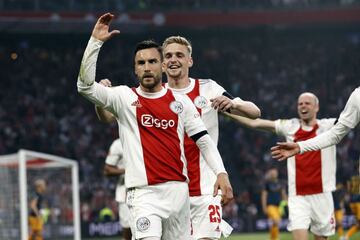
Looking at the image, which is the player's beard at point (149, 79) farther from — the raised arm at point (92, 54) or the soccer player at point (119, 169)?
the soccer player at point (119, 169)

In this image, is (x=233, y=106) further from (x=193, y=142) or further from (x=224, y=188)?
(x=224, y=188)

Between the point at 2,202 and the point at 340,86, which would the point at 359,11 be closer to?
the point at 340,86

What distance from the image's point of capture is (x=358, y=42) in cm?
3953

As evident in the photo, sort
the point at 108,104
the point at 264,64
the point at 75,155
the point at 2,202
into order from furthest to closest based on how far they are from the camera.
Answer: the point at 264,64 → the point at 75,155 → the point at 2,202 → the point at 108,104

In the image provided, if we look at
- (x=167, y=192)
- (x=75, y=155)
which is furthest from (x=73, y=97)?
(x=167, y=192)

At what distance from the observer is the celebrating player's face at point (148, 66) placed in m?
6.77

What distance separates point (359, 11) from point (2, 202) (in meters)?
23.0

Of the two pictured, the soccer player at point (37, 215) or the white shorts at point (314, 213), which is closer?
the white shorts at point (314, 213)

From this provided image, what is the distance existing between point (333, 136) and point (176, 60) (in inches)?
71.1

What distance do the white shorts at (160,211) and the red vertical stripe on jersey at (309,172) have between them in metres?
5.06

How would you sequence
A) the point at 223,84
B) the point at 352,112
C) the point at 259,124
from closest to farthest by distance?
the point at 352,112 < the point at 259,124 < the point at 223,84

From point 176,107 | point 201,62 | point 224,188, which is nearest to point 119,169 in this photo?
point 176,107

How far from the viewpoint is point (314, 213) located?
1178cm

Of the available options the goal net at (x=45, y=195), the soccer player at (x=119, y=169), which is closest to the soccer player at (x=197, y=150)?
the soccer player at (x=119, y=169)
